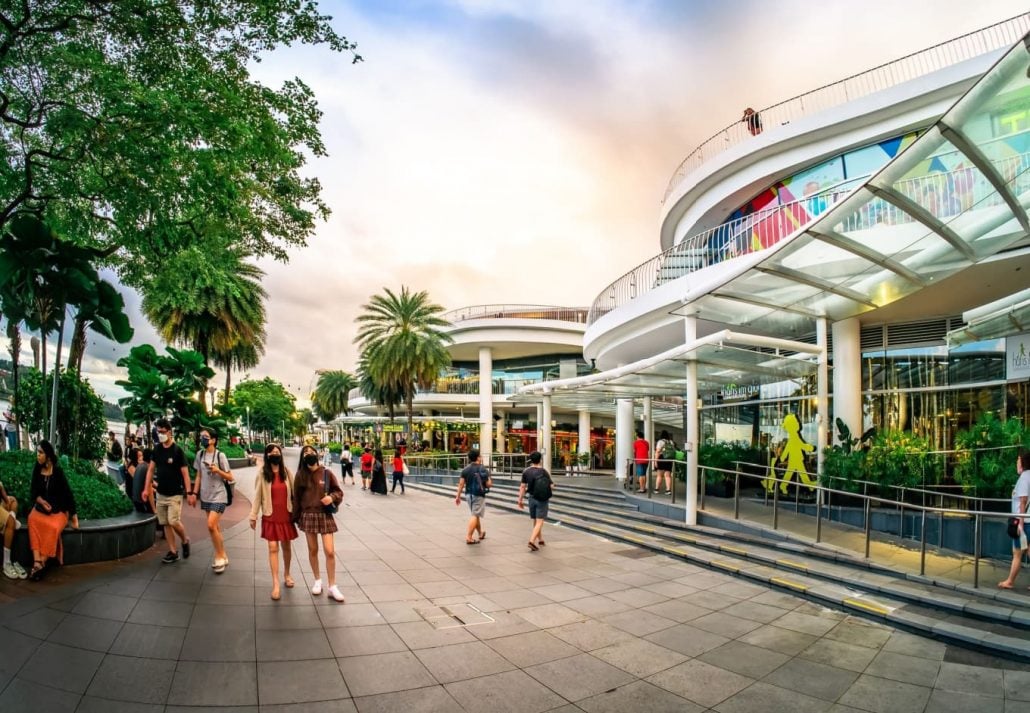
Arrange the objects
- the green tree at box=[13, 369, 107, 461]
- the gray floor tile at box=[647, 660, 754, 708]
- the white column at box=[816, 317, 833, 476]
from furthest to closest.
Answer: the green tree at box=[13, 369, 107, 461], the white column at box=[816, 317, 833, 476], the gray floor tile at box=[647, 660, 754, 708]

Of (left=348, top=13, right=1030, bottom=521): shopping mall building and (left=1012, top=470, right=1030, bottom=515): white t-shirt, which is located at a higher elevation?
(left=348, top=13, right=1030, bottom=521): shopping mall building

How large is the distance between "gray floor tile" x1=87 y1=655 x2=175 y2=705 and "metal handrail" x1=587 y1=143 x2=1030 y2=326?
27.6 feet

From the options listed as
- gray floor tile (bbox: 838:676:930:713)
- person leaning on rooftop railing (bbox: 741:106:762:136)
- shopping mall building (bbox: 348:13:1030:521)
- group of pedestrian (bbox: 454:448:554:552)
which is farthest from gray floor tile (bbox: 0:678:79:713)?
person leaning on rooftop railing (bbox: 741:106:762:136)

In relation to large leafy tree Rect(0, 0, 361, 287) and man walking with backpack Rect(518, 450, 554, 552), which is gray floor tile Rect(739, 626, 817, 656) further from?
large leafy tree Rect(0, 0, 361, 287)

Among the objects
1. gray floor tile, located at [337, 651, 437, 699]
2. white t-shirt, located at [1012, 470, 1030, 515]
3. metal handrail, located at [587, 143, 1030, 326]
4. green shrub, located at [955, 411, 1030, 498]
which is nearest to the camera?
gray floor tile, located at [337, 651, 437, 699]

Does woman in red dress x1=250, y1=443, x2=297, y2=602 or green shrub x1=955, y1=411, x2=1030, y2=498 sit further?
green shrub x1=955, y1=411, x2=1030, y2=498

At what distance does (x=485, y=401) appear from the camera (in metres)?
41.4

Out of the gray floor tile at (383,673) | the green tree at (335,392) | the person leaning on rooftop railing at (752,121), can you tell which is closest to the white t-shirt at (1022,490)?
the gray floor tile at (383,673)

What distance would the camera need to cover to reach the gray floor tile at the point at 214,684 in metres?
3.68

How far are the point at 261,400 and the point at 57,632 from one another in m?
Answer: 78.5

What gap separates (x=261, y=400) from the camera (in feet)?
250

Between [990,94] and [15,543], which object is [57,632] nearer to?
[15,543]

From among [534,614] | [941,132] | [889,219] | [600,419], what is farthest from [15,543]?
[600,419]

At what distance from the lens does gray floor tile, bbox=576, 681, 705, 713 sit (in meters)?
3.91
